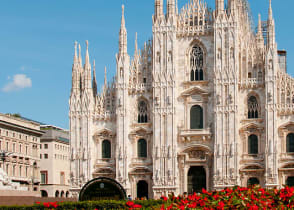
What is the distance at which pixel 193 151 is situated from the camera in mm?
53656

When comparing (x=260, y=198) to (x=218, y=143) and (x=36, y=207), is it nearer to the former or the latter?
(x=36, y=207)

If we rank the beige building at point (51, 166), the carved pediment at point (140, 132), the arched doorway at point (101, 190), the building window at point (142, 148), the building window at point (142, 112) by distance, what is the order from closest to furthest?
the arched doorway at point (101, 190) < the carved pediment at point (140, 132) < the building window at point (142, 148) < the building window at point (142, 112) < the beige building at point (51, 166)

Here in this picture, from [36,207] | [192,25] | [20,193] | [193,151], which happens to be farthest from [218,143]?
[36,207]

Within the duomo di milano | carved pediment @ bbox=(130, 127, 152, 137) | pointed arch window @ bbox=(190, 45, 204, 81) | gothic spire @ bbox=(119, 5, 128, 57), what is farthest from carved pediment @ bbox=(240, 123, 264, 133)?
gothic spire @ bbox=(119, 5, 128, 57)

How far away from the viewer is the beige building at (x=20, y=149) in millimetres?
64062

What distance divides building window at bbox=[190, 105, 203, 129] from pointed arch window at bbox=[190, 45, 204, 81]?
262cm

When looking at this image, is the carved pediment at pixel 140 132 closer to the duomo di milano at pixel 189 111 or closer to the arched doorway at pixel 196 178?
the duomo di milano at pixel 189 111

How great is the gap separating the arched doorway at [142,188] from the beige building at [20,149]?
13503mm

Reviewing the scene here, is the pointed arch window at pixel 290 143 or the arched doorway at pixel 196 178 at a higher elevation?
the pointed arch window at pixel 290 143

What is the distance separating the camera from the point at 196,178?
53.9 metres

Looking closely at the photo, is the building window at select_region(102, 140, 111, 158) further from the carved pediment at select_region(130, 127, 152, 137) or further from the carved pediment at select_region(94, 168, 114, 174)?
the carved pediment at select_region(130, 127, 152, 137)

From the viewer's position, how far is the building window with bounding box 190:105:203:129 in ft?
177

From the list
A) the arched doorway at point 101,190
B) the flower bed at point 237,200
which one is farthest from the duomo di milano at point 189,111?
the flower bed at point 237,200

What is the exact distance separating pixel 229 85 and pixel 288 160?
779 cm
